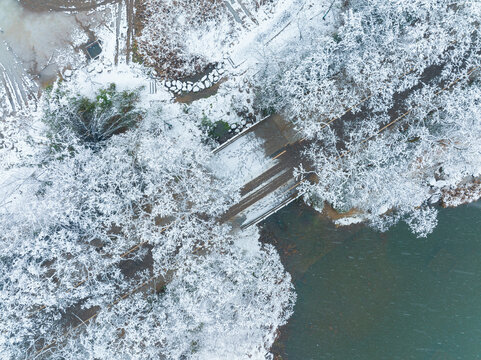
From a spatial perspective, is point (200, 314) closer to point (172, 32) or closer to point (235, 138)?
point (235, 138)

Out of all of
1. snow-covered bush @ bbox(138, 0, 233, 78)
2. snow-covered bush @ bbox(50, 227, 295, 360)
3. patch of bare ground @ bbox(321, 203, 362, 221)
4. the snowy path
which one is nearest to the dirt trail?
the snowy path

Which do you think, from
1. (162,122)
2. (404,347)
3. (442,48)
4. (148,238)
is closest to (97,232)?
(148,238)

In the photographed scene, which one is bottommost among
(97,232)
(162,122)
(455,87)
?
(455,87)

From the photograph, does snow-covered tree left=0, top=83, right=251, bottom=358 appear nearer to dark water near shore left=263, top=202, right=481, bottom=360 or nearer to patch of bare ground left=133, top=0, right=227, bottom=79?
patch of bare ground left=133, top=0, right=227, bottom=79

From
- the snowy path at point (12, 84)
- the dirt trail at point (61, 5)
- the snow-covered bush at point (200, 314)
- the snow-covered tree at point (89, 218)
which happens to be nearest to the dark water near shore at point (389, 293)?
the snow-covered bush at point (200, 314)

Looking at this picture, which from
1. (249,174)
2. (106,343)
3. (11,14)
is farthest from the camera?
(11,14)

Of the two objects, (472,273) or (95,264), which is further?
(472,273)

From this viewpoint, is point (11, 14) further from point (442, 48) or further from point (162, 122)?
point (442, 48)

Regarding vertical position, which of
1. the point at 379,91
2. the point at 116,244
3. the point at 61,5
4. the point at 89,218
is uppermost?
the point at 61,5

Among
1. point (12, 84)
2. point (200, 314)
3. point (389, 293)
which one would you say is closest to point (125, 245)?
point (200, 314)
